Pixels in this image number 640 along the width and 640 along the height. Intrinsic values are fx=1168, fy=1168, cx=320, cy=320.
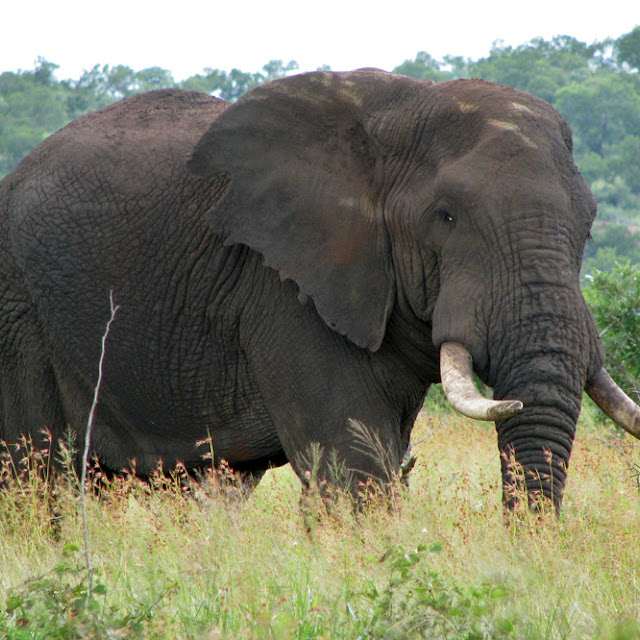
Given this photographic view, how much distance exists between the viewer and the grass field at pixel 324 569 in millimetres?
3633

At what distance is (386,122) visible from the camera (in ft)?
17.3

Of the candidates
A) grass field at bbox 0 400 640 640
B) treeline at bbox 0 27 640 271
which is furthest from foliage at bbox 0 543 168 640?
treeline at bbox 0 27 640 271

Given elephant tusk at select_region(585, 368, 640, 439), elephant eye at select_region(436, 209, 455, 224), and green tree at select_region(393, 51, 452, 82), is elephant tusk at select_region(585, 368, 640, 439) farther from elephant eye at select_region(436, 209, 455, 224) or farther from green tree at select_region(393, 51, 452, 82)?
green tree at select_region(393, 51, 452, 82)

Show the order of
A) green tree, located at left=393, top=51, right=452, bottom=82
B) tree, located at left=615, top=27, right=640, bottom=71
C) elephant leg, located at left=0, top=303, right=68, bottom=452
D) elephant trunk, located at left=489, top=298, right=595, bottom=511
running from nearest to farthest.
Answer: elephant trunk, located at left=489, top=298, right=595, bottom=511 → elephant leg, located at left=0, top=303, right=68, bottom=452 → green tree, located at left=393, top=51, right=452, bottom=82 → tree, located at left=615, top=27, right=640, bottom=71

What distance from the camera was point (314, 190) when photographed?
5.35 m

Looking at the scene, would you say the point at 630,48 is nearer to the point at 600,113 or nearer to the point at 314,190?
the point at 600,113

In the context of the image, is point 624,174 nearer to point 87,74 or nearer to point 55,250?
point 87,74

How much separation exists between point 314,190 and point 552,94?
61.8 metres

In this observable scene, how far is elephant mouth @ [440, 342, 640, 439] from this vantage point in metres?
4.37

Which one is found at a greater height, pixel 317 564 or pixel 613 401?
pixel 613 401

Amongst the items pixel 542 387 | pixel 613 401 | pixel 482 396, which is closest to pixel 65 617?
pixel 482 396

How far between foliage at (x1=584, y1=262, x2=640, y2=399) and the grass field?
8.92 ft

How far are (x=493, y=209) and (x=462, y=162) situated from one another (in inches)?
10.7

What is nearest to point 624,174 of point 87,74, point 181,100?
point 87,74
